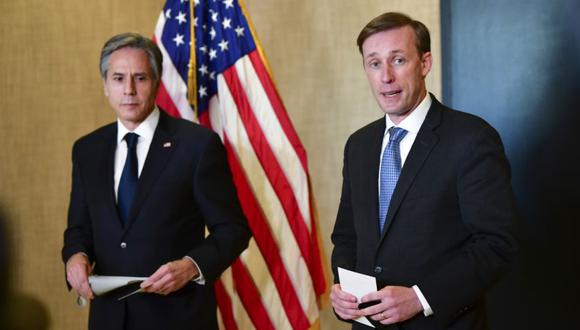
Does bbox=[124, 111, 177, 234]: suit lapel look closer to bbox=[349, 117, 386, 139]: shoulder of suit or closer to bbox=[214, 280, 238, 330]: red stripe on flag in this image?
bbox=[349, 117, 386, 139]: shoulder of suit

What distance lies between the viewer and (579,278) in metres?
3.03

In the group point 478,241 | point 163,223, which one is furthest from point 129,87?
point 478,241

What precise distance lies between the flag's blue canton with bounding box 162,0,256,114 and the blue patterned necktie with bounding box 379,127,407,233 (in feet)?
4.75

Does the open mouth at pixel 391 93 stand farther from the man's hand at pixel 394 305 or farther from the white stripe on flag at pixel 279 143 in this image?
the white stripe on flag at pixel 279 143

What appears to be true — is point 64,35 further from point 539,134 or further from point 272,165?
point 539,134

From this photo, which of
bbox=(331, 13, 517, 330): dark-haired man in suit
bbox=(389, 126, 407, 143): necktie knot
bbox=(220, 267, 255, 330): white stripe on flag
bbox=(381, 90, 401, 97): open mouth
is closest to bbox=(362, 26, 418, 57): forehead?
bbox=(331, 13, 517, 330): dark-haired man in suit

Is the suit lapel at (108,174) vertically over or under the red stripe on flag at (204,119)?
under

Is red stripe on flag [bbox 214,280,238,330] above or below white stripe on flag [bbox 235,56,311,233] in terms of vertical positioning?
below

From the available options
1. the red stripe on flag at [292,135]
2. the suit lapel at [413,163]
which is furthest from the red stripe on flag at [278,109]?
the suit lapel at [413,163]

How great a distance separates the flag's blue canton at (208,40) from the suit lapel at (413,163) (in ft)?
5.11

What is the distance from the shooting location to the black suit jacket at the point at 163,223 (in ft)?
7.28

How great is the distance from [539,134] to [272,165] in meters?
1.36

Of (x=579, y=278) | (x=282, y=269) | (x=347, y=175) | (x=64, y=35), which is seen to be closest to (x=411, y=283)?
(x=347, y=175)

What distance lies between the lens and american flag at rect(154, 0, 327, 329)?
10.2 ft
